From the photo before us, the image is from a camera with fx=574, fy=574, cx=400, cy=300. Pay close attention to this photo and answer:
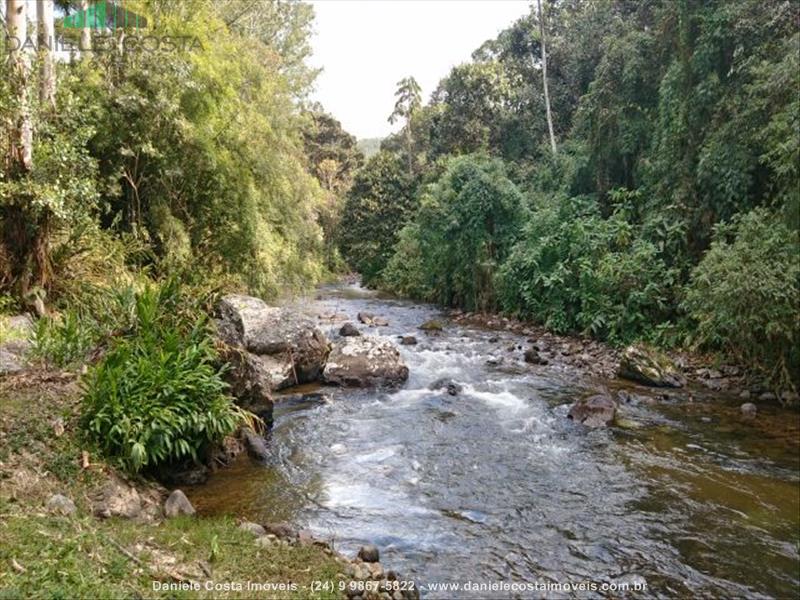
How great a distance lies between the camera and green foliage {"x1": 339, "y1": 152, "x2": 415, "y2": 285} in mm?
34938

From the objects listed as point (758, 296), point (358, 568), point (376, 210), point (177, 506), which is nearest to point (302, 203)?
point (758, 296)

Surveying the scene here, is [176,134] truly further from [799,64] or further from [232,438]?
[799,64]

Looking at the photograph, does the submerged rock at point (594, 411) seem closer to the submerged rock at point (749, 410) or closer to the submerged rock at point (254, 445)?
the submerged rock at point (749, 410)

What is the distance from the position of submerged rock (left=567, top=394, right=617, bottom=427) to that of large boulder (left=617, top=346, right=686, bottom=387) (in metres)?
2.39

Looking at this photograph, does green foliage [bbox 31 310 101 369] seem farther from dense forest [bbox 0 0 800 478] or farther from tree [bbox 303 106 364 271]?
tree [bbox 303 106 364 271]

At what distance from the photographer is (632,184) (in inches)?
762

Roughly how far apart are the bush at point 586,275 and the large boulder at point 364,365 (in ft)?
20.1

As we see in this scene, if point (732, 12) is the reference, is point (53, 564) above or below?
below

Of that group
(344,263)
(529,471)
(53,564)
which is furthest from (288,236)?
(344,263)

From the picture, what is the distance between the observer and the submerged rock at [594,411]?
953 centimetres

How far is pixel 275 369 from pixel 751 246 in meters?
9.56

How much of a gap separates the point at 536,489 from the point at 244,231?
9.76 metres

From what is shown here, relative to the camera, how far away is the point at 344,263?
138ft

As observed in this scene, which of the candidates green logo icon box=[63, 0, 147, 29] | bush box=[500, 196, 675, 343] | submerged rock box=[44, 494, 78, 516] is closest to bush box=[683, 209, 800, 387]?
bush box=[500, 196, 675, 343]
